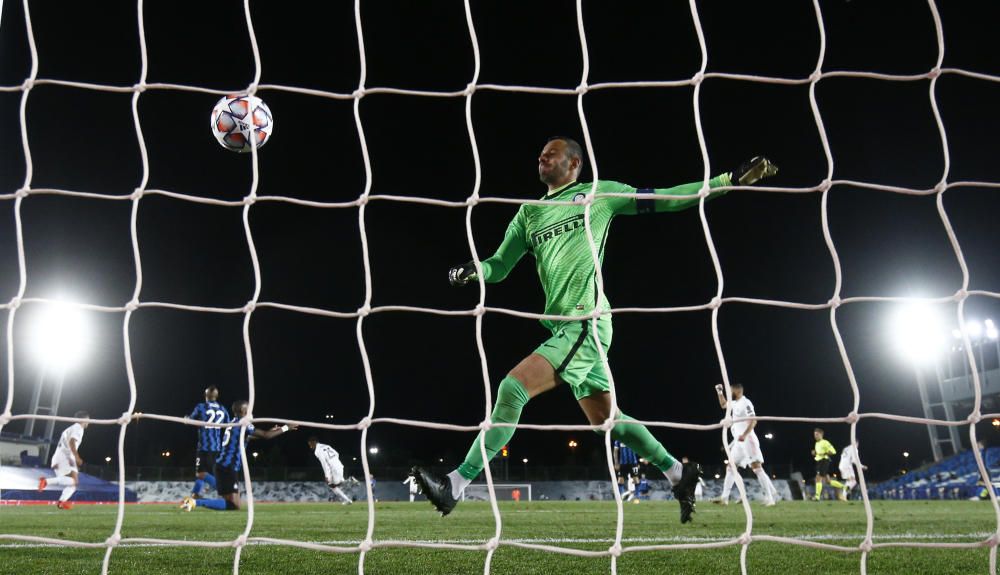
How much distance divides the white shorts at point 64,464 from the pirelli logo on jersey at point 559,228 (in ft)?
A: 36.6

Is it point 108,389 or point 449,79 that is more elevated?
point 449,79

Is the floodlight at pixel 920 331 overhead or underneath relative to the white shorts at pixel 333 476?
overhead

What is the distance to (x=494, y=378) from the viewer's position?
31.2 metres

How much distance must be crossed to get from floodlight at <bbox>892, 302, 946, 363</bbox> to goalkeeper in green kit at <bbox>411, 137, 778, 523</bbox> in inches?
1164

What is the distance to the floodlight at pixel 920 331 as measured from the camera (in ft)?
105

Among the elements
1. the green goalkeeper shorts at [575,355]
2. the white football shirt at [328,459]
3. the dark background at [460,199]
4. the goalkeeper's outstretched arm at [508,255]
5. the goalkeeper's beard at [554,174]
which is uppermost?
the dark background at [460,199]

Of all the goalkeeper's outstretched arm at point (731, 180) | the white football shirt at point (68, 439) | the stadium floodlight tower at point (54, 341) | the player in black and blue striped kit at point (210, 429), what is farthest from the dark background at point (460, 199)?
the goalkeeper's outstretched arm at point (731, 180)

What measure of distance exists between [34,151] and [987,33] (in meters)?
25.7

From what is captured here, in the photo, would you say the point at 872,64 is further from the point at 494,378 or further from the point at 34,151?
the point at 34,151

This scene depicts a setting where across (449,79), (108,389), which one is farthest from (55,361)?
(449,79)

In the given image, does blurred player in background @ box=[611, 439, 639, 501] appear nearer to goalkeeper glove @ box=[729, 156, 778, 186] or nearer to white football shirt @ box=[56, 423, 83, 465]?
white football shirt @ box=[56, 423, 83, 465]

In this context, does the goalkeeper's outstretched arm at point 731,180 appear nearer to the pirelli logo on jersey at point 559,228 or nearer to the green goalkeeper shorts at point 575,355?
the pirelli logo on jersey at point 559,228

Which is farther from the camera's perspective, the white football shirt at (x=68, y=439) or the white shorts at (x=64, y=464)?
the white shorts at (x=64, y=464)

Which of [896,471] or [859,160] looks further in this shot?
[896,471]
